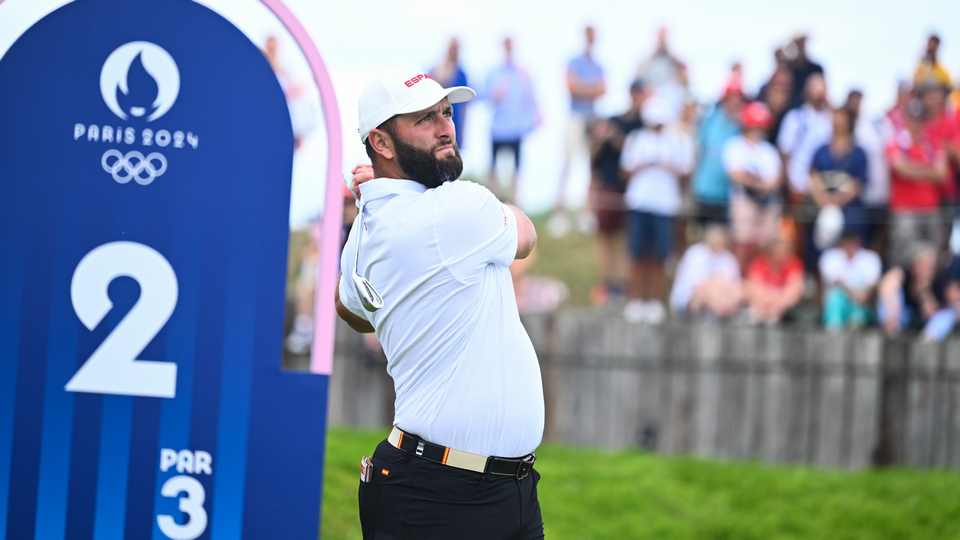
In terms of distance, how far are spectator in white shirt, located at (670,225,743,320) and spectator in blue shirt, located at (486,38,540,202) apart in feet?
5.67

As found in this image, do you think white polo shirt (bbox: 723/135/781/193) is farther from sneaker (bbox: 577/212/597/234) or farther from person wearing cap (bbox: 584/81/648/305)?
sneaker (bbox: 577/212/597/234)

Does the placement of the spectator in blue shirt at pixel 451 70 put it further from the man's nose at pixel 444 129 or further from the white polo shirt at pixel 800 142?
the man's nose at pixel 444 129

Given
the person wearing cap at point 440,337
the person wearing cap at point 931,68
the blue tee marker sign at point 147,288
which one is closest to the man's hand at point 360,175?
the person wearing cap at point 440,337

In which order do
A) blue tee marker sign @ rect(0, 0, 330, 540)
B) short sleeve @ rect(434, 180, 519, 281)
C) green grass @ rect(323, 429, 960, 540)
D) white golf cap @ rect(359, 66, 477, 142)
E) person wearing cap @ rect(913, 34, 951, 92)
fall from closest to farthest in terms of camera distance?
1. short sleeve @ rect(434, 180, 519, 281)
2. white golf cap @ rect(359, 66, 477, 142)
3. blue tee marker sign @ rect(0, 0, 330, 540)
4. green grass @ rect(323, 429, 960, 540)
5. person wearing cap @ rect(913, 34, 951, 92)

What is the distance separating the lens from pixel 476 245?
10.6 feet

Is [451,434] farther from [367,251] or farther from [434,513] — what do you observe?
[367,251]

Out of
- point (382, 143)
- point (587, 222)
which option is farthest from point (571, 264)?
point (382, 143)

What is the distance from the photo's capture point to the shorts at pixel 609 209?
9055 millimetres

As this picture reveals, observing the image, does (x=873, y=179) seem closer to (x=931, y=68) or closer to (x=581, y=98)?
(x=931, y=68)

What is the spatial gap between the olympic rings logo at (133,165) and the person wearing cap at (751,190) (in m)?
6.19

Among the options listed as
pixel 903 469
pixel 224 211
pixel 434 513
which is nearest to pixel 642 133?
pixel 903 469

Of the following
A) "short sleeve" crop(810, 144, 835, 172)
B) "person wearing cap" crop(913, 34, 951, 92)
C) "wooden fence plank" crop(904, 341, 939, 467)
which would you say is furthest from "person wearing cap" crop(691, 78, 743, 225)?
"wooden fence plank" crop(904, 341, 939, 467)

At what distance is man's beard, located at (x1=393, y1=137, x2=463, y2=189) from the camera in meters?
3.36

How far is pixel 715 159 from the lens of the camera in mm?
9117
